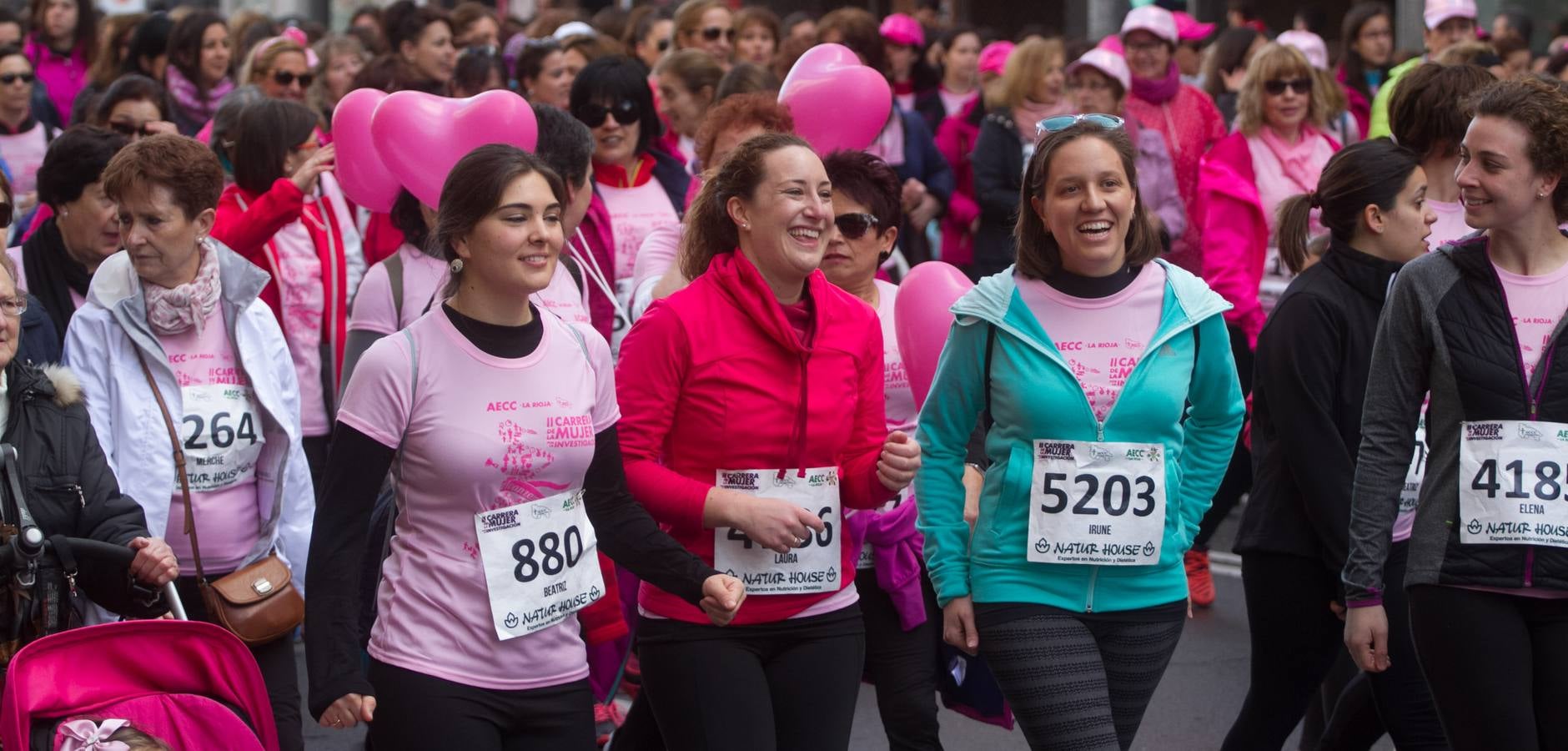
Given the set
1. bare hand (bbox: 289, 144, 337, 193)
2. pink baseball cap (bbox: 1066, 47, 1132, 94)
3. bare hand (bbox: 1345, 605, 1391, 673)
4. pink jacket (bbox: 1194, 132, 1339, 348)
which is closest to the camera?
bare hand (bbox: 1345, 605, 1391, 673)

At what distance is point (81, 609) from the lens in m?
4.37

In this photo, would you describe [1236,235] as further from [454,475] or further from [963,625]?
[454,475]

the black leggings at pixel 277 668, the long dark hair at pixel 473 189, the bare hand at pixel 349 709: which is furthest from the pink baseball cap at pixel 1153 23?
the bare hand at pixel 349 709

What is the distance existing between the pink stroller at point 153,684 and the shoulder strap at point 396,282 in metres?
1.91

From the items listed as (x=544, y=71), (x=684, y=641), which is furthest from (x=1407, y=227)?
(x=544, y=71)

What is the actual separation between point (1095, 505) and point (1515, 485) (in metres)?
0.89

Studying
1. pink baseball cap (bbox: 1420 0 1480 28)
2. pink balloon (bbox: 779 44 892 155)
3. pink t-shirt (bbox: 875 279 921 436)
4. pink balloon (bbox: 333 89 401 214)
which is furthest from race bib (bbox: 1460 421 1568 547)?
pink baseball cap (bbox: 1420 0 1480 28)

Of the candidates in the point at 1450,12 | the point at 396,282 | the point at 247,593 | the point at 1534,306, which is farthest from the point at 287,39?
the point at 1534,306

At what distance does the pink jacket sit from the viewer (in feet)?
27.7

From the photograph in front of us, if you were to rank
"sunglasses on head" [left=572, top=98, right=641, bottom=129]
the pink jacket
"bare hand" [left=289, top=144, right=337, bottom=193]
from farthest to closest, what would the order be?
the pink jacket → "sunglasses on head" [left=572, top=98, right=641, bottom=129] → "bare hand" [left=289, top=144, right=337, bottom=193]

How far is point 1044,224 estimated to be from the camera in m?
4.39

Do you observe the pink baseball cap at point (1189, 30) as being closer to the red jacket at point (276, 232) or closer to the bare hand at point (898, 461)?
the red jacket at point (276, 232)

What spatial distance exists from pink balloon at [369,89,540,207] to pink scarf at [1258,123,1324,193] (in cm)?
455

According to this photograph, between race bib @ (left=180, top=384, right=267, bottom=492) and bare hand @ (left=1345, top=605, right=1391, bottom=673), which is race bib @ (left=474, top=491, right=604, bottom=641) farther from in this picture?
bare hand @ (left=1345, top=605, right=1391, bottom=673)
